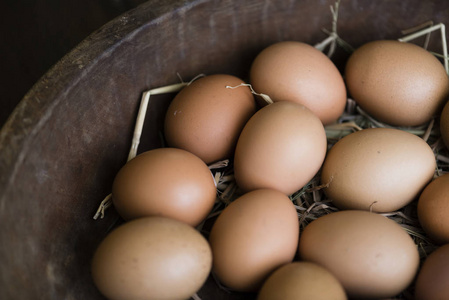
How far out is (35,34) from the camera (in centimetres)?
156

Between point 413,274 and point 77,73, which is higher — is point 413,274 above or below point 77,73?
below

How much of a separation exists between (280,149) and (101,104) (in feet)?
1.15

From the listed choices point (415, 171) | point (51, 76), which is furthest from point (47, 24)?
point (415, 171)

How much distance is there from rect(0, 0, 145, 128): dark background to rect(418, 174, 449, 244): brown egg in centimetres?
105

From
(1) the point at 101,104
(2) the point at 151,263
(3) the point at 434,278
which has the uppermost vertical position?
(1) the point at 101,104

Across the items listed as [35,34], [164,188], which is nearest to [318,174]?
[164,188]

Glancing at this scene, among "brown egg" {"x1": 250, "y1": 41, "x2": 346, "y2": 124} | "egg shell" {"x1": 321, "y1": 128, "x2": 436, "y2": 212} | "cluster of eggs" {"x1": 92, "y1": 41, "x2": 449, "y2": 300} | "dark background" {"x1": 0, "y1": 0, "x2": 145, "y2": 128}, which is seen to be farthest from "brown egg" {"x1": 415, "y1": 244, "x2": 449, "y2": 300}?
"dark background" {"x1": 0, "y1": 0, "x2": 145, "y2": 128}

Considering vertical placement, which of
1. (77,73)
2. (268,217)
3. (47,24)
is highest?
(77,73)

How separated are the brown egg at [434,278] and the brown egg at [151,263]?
1.17 feet

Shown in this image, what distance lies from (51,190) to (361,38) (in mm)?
825

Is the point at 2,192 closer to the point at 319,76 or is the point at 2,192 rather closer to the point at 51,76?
the point at 51,76

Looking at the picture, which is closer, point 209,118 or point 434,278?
point 434,278

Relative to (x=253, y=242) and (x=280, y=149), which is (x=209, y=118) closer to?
(x=280, y=149)

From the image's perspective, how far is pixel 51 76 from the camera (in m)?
0.85
